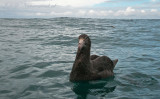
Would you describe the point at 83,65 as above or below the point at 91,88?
above

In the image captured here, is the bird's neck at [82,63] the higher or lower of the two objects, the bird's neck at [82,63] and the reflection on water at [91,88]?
the higher

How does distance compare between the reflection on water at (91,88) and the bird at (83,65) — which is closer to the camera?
the reflection on water at (91,88)

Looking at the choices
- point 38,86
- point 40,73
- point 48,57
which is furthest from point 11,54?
point 38,86

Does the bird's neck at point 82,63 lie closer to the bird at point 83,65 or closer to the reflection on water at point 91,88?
the bird at point 83,65

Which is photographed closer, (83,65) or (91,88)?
(91,88)

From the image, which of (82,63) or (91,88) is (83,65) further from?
(91,88)

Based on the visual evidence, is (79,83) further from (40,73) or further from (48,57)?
(48,57)

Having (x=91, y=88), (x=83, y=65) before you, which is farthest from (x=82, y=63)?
(x=91, y=88)

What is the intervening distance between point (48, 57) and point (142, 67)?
5.97 m

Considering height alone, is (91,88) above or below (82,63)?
below

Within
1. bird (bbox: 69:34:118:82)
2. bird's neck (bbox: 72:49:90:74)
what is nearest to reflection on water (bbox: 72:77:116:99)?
bird (bbox: 69:34:118:82)

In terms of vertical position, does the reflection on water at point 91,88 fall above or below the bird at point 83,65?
below

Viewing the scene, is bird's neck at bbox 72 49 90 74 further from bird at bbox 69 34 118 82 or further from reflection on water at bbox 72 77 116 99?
reflection on water at bbox 72 77 116 99

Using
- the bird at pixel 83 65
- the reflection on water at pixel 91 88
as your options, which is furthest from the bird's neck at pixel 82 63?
the reflection on water at pixel 91 88
